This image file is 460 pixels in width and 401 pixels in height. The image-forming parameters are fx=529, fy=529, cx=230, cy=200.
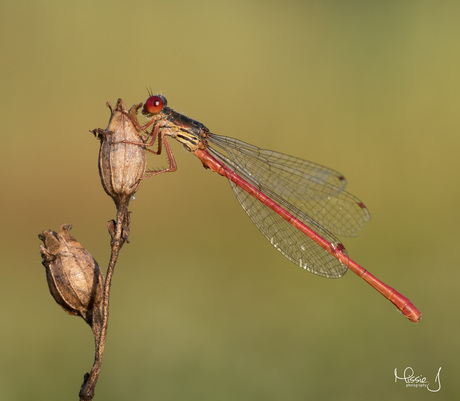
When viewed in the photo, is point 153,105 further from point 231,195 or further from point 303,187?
point 231,195

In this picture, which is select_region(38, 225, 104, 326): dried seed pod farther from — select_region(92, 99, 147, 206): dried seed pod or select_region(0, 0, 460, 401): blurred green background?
select_region(0, 0, 460, 401): blurred green background

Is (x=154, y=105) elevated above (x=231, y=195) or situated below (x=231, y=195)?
below

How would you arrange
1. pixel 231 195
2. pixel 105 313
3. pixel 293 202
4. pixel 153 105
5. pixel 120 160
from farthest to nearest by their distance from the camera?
pixel 231 195
pixel 293 202
pixel 153 105
pixel 120 160
pixel 105 313

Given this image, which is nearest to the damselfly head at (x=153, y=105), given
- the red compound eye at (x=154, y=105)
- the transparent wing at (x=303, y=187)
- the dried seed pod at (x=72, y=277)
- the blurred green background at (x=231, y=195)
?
the red compound eye at (x=154, y=105)

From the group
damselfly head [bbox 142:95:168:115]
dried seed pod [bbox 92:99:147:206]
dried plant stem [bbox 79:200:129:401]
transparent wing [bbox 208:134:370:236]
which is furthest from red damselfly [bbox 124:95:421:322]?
dried plant stem [bbox 79:200:129:401]

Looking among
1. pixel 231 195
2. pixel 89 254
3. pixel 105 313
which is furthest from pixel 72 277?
pixel 231 195

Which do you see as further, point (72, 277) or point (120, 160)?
point (120, 160)

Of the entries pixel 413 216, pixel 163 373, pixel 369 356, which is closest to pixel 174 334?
pixel 163 373

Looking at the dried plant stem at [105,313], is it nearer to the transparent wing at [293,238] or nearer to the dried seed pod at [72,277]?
the dried seed pod at [72,277]
